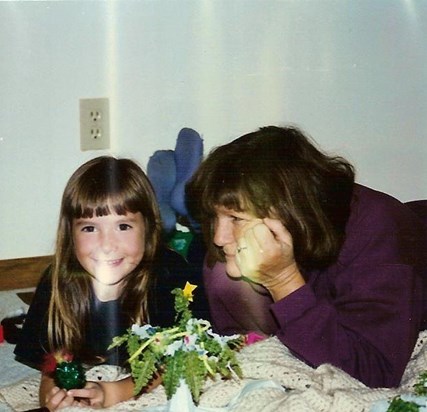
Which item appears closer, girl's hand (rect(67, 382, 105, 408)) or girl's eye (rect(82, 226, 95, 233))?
girl's hand (rect(67, 382, 105, 408))

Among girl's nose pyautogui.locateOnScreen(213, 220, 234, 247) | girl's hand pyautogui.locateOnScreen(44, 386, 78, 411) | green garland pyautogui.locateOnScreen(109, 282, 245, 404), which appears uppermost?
girl's nose pyautogui.locateOnScreen(213, 220, 234, 247)

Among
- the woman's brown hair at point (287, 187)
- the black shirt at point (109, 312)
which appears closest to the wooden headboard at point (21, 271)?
the black shirt at point (109, 312)

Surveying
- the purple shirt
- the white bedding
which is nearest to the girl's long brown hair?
the white bedding

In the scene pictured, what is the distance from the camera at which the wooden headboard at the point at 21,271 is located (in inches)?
57.2

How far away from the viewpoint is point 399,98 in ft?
5.84

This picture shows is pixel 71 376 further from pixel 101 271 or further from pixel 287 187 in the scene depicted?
pixel 287 187

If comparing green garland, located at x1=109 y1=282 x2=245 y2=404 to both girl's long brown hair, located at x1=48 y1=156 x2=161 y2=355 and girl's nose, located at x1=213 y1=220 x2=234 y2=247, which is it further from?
girl's long brown hair, located at x1=48 y1=156 x2=161 y2=355

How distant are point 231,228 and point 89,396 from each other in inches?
11.4

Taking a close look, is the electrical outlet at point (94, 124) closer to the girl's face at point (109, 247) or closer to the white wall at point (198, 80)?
the white wall at point (198, 80)

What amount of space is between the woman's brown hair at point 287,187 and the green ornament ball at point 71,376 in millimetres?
278

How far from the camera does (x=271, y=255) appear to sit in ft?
3.63

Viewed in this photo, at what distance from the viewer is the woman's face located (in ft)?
3.61

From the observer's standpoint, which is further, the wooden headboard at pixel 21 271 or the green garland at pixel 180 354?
the wooden headboard at pixel 21 271

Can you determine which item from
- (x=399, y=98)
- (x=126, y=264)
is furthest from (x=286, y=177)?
(x=399, y=98)
